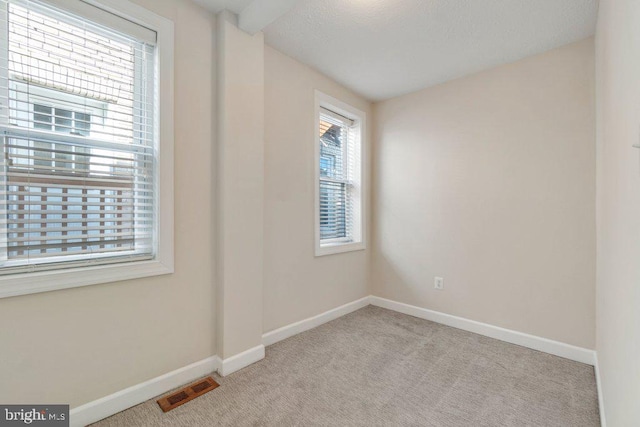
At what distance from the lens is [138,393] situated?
5.59ft

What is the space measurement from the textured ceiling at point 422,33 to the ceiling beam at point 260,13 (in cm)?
19

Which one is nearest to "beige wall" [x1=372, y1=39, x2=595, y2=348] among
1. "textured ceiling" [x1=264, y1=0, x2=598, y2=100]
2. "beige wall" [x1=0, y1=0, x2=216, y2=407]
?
"textured ceiling" [x1=264, y1=0, x2=598, y2=100]

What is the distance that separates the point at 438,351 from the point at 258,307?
1481mm

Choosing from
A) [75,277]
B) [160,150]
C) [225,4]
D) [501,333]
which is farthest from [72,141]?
[501,333]

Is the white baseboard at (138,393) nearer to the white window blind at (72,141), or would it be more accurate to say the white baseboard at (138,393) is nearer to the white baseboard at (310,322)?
the white baseboard at (310,322)

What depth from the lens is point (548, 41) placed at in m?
2.23

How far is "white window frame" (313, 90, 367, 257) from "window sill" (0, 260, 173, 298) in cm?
147

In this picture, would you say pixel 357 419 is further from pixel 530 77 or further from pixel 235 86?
pixel 530 77

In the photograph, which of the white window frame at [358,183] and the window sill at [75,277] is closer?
the window sill at [75,277]

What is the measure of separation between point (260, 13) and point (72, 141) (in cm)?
133

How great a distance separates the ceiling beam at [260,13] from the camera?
1.80m

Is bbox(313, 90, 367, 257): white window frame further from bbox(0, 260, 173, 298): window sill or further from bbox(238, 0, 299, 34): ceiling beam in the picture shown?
bbox(0, 260, 173, 298): window sill

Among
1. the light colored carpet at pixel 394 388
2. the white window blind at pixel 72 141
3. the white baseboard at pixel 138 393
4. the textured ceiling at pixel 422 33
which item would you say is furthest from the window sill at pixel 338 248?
the textured ceiling at pixel 422 33

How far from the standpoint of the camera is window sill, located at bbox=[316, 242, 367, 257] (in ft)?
9.58
